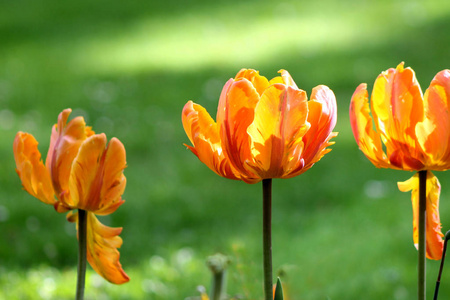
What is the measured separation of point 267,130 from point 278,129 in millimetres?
15

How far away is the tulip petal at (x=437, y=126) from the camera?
1002 millimetres

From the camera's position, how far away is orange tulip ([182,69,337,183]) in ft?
3.15

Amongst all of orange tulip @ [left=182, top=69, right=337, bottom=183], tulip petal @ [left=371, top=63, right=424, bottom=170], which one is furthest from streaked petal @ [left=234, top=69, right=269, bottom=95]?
tulip petal @ [left=371, top=63, right=424, bottom=170]

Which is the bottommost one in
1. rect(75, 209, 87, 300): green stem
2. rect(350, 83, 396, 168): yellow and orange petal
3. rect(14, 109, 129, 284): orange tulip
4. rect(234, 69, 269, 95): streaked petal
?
rect(75, 209, 87, 300): green stem

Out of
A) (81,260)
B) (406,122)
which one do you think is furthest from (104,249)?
(406,122)

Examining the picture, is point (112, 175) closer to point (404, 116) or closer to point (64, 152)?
point (64, 152)

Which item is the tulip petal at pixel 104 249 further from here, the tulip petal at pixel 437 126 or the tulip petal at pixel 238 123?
the tulip petal at pixel 437 126

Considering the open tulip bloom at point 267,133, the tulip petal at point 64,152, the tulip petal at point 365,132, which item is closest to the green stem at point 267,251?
the open tulip bloom at point 267,133

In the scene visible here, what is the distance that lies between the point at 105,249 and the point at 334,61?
229 inches

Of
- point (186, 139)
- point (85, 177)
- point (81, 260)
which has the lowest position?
point (81, 260)

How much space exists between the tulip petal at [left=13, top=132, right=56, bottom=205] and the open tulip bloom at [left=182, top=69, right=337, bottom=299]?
0.79ft

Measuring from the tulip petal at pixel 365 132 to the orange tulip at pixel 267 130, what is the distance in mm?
60

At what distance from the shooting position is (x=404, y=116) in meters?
1.01

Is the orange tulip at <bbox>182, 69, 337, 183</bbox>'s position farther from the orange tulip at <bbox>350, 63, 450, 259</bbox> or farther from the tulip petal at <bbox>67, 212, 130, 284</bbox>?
the tulip petal at <bbox>67, 212, 130, 284</bbox>
